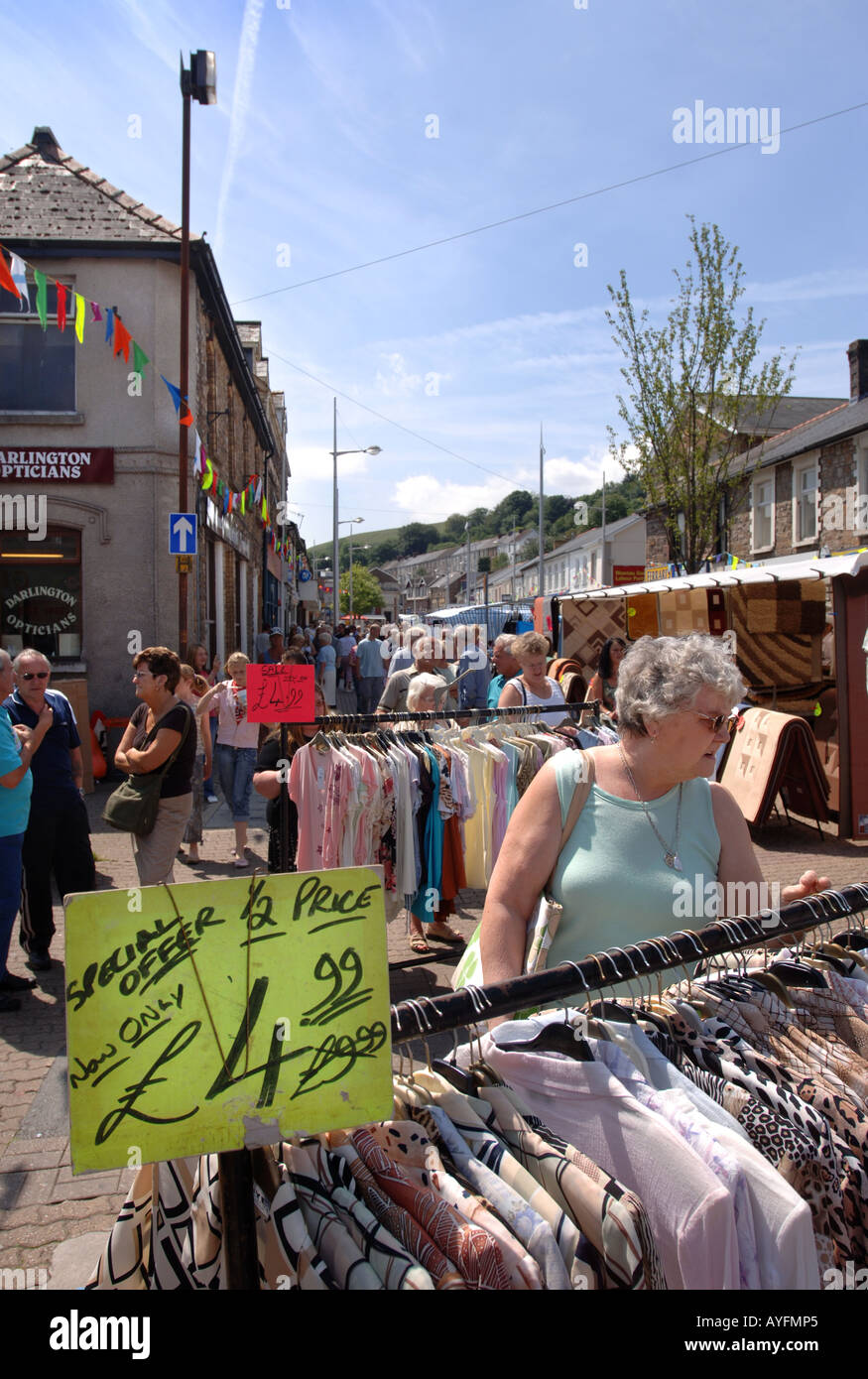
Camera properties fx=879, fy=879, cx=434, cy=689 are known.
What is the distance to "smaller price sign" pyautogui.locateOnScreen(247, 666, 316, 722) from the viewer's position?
4.86 metres

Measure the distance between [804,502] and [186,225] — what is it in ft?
63.2

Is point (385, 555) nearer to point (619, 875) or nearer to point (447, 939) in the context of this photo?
point (447, 939)

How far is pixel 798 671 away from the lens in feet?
36.2

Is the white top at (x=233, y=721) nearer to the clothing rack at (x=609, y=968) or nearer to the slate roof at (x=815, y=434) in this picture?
the clothing rack at (x=609, y=968)

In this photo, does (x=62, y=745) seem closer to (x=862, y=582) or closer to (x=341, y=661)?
(x=862, y=582)

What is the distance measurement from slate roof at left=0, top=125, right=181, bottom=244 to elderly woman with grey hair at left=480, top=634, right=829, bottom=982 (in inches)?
528

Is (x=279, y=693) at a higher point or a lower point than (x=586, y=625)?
lower

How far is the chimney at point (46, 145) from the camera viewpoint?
14.5 meters

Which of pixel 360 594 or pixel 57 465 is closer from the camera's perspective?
pixel 57 465

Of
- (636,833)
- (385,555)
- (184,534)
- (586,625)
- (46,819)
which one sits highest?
(385,555)

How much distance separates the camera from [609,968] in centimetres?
163

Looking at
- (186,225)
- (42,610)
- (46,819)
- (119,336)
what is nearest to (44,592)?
(42,610)

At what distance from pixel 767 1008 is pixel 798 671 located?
10.1 metres
